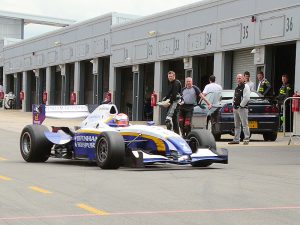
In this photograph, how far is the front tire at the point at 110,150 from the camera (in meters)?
11.1

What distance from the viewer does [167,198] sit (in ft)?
27.1

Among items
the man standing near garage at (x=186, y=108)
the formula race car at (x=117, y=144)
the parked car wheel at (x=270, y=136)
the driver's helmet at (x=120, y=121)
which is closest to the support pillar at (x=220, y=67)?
the parked car wheel at (x=270, y=136)

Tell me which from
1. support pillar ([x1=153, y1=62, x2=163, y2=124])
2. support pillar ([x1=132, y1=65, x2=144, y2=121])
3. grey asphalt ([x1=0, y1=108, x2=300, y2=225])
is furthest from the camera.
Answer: support pillar ([x1=132, y1=65, x2=144, y2=121])

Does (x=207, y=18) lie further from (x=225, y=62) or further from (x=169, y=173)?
(x=169, y=173)

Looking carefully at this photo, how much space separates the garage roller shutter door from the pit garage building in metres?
0.04

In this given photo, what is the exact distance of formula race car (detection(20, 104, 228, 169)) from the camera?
11228 millimetres

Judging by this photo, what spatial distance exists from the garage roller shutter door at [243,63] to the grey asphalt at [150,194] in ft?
42.4

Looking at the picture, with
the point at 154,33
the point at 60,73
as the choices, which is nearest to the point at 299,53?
the point at 154,33

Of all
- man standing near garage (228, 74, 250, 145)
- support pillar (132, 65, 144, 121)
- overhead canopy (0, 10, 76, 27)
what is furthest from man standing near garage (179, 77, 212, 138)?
overhead canopy (0, 10, 76, 27)

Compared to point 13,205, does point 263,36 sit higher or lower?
higher

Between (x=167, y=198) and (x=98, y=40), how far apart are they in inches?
1234

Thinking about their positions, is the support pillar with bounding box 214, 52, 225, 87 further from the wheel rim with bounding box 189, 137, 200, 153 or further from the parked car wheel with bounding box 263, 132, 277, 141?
the wheel rim with bounding box 189, 137, 200, 153

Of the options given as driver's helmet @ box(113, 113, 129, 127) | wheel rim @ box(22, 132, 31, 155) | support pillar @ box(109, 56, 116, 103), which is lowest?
wheel rim @ box(22, 132, 31, 155)

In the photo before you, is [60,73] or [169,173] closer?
[169,173]
